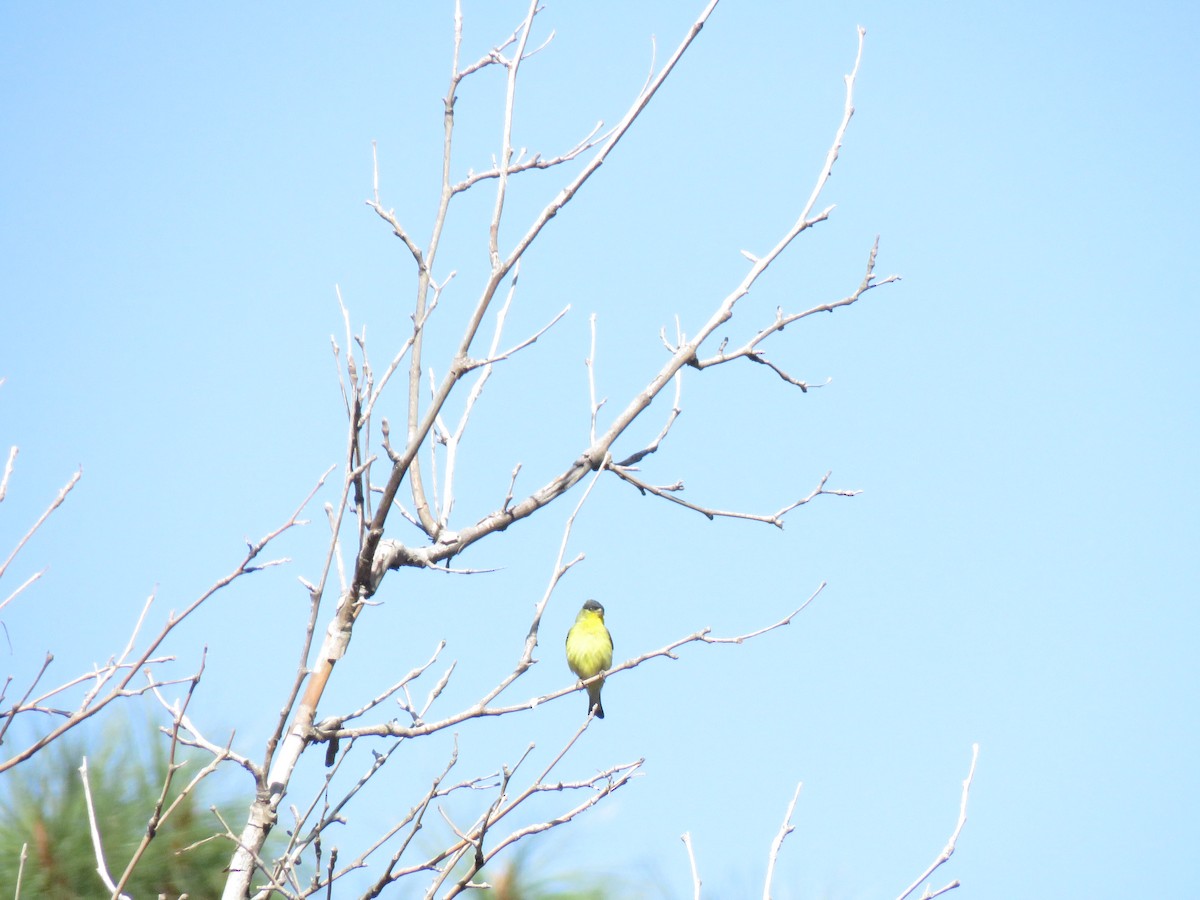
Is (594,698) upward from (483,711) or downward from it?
upward

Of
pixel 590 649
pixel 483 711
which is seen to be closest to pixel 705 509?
pixel 483 711

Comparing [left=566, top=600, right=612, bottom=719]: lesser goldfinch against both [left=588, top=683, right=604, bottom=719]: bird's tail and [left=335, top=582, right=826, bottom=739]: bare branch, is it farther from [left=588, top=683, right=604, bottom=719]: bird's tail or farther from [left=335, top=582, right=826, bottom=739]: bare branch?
[left=335, top=582, right=826, bottom=739]: bare branch

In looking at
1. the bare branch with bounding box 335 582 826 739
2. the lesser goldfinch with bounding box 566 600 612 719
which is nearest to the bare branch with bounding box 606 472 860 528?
the bare branch with bounding box 335 582 826 739

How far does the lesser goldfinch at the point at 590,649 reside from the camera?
292 inches

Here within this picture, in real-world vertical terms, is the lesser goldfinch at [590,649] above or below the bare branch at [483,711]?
above

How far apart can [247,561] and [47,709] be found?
64 cm

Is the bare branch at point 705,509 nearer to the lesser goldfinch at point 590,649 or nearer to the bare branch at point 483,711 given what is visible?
the bare branch at point 483,711

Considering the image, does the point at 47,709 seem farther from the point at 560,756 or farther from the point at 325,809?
the point at 560,756

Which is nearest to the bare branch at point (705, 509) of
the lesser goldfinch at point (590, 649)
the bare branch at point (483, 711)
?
the bare branch at point (483, 711)

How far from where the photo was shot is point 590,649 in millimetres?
7445

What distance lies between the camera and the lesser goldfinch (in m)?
7.42

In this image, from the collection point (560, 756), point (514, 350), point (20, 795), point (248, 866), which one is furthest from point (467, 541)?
point (20, 795)

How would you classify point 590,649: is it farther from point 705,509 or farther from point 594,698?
point 705,509

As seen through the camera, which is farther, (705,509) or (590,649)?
(590,649)
